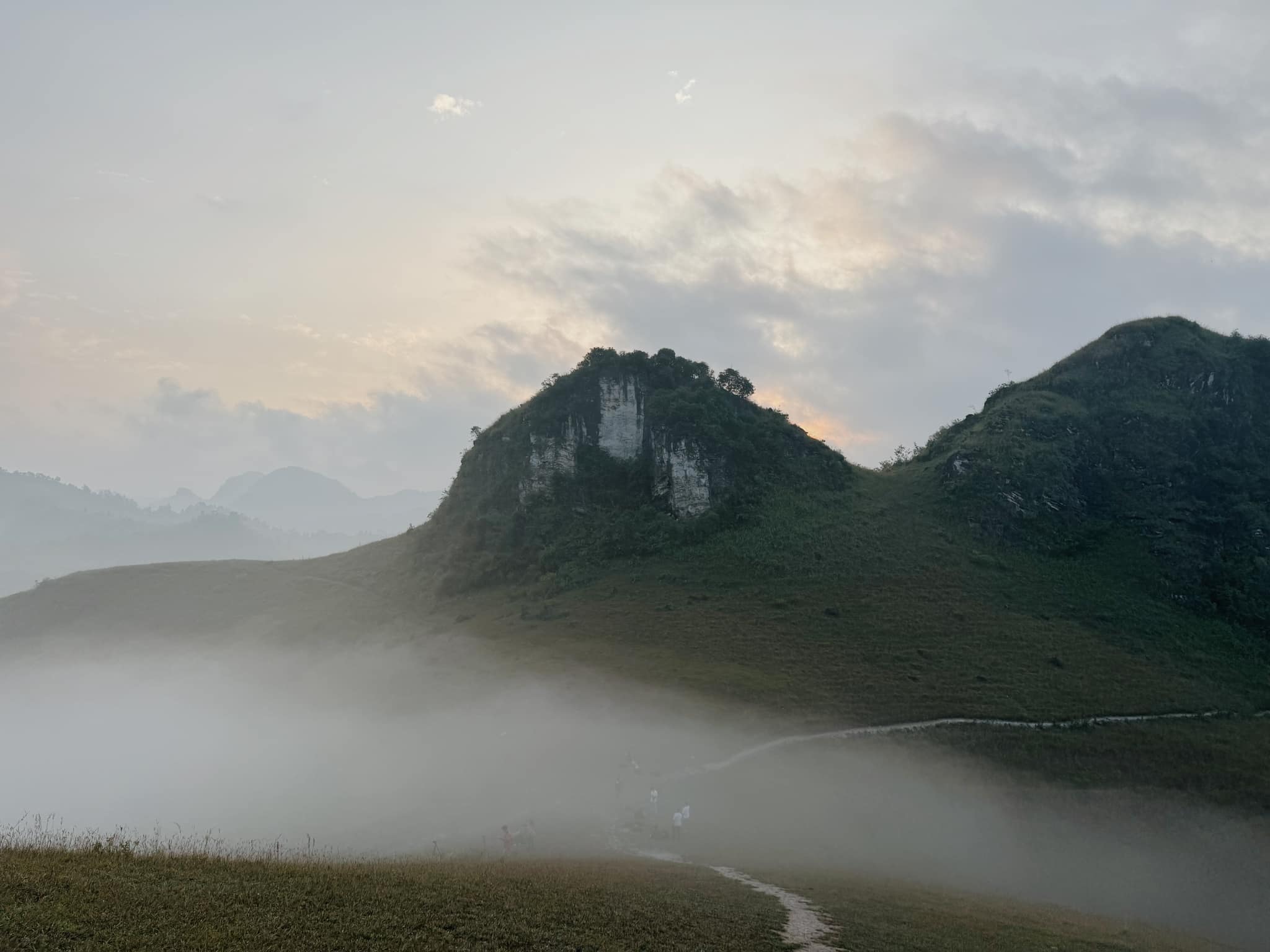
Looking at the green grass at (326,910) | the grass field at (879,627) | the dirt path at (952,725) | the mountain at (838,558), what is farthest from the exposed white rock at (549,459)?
the green grass at (326,910)

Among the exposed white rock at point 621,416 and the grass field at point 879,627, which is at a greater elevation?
the exposed white rock at point 621,416

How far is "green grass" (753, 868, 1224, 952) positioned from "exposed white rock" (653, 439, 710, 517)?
78.1 m

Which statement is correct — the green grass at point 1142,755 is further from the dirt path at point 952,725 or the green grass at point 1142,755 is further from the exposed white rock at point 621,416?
the exposed white rock at point 621,416

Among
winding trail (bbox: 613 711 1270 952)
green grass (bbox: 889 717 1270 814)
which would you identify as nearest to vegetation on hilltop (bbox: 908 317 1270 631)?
winding trail (bbox: 613 711 1270 952)

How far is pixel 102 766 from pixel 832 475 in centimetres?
10720

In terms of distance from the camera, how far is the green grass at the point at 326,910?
53.4 feet

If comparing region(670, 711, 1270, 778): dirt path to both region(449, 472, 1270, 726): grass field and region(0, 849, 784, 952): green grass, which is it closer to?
region(449, 472, 1270, 726): grass field

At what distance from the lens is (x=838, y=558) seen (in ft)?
328

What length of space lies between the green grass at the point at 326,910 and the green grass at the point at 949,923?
3.92 metres

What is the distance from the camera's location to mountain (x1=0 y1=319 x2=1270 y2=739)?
7531cm

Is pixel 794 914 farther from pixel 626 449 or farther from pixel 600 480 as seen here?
pixel 626 449

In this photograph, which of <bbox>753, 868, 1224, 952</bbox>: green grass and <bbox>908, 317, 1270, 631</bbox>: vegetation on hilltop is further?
<bbox>908, 317, 1270, 631</bbox>: vegetation on hilltop

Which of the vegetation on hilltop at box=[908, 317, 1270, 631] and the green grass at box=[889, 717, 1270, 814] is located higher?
the vegetation on hilltop at box=[908, 317, 1270, 631]

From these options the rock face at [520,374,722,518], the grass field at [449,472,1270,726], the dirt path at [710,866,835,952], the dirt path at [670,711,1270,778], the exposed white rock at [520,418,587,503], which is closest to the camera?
the dirt path at [710,866,835,952]
